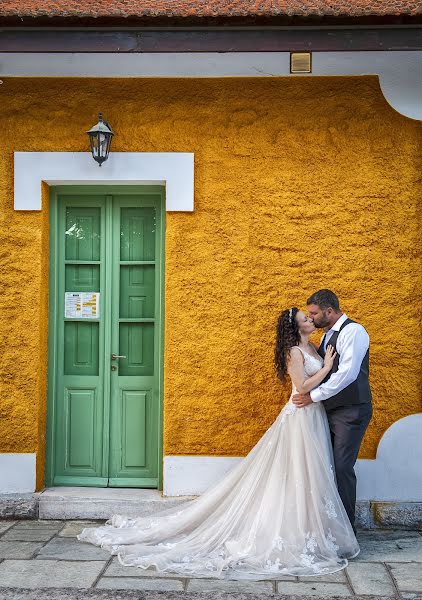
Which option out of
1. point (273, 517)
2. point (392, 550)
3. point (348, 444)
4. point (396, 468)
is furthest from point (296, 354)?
point (392, 550)

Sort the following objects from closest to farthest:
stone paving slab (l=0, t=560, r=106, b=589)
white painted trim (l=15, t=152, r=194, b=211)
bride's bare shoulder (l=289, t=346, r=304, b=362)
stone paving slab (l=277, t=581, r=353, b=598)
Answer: stone paving slab (l=277, t=581, r=353, b=598), stone paving slab (l=0, t=560, r=106, b=589), bride's bare shoulder (l=289, t=346, r=304, b=362), white painted trim (l=15, t=152, r=194, b=211)

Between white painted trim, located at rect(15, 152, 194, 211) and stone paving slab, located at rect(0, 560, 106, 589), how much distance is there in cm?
274

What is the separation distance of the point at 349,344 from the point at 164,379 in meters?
1.59

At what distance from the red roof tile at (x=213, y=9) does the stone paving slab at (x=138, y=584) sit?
3853 mm

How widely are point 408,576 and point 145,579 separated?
64.8 inches

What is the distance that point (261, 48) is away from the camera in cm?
526

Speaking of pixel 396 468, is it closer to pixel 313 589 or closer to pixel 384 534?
pixel 384 534

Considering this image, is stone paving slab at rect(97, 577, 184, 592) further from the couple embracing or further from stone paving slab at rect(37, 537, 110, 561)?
stone paving slab at rect(37, 537, 110, 561)

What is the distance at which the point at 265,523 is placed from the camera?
472 cm

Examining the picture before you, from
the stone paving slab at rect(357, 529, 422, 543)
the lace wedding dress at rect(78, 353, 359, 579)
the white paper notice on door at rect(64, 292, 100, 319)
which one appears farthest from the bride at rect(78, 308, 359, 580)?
the white paper notice on door at rect(64, 292, 100, 319)

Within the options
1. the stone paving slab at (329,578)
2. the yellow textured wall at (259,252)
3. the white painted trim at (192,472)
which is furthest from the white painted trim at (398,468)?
the stone paving slab at (329,578)

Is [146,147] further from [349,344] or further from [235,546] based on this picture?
[235,546]

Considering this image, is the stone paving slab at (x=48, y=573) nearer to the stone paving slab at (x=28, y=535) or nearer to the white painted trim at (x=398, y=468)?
the stone paving slab at (x=28, y=535)

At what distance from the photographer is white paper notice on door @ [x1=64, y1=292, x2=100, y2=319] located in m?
6.00
